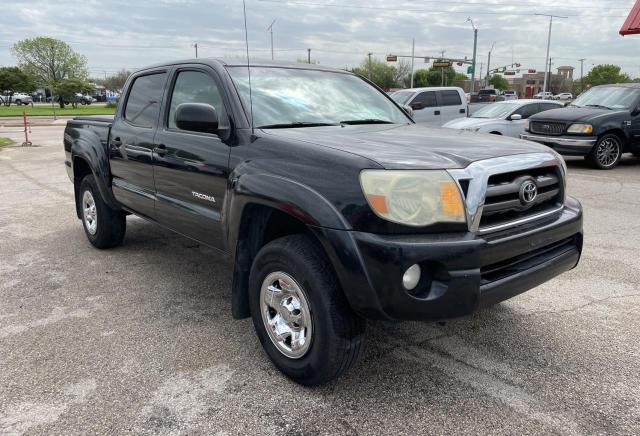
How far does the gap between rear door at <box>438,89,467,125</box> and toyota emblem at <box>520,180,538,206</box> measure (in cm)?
1323

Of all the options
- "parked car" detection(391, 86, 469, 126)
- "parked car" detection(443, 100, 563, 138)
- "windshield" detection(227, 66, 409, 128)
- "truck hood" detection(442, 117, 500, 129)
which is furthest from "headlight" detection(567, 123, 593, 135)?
"windshield" detection(227, 66, 409, 128)

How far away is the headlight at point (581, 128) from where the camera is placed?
1053 cm

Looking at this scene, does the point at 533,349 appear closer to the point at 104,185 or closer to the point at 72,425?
the point at 72,425

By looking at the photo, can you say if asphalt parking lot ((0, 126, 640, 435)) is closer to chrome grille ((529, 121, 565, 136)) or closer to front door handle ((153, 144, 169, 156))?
front door handle ((153, 144, 169, 156))

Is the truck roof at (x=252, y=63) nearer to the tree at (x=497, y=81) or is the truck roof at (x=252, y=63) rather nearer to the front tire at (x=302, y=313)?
the front tire at (x=302, y=313)

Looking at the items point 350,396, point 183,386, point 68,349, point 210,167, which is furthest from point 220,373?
point 210,167

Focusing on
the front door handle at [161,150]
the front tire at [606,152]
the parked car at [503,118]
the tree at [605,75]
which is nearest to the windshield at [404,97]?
the parked car at [503,118]

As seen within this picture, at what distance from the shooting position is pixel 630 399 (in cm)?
271

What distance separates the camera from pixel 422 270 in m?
2.43

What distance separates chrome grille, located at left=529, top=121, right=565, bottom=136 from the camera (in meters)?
10.9

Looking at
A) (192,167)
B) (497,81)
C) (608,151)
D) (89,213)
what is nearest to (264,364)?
(192,167)

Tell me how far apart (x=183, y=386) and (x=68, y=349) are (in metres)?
0.94

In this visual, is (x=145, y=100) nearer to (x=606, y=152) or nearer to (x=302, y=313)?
(x=302, y=313)

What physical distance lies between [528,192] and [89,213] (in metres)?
4.55
